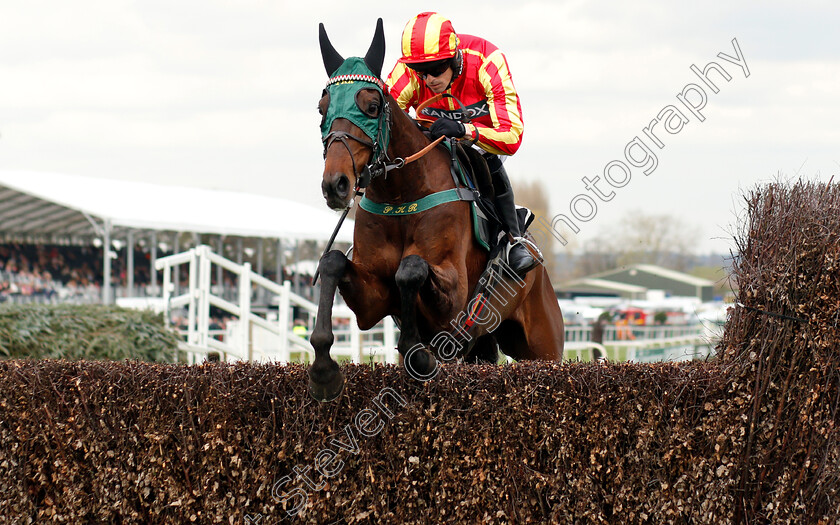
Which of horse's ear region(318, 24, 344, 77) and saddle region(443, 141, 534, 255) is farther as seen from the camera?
saddle region(443, 141, 534, 255)

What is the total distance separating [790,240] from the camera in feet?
12.1

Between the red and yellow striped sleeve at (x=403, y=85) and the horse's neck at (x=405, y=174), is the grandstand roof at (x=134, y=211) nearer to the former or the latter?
the red and yellow striped sleeve at (x=403, y=85)

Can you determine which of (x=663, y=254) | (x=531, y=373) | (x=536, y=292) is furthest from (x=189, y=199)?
(x=663, y=254)

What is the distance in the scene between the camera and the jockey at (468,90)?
14.0ft

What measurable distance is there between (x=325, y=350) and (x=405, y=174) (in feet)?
3.57

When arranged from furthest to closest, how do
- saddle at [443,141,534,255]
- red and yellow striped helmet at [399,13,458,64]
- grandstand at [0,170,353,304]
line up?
grandstand at [0,170,353,304] → saddle at [443,141,534,255] → red and yellow striped helmet at [399,13,458,64]

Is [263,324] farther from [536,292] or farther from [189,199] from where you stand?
[189,199]

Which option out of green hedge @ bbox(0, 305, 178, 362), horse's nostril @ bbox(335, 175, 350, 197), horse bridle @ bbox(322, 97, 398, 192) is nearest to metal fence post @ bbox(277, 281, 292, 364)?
green hedge @ bbox(0, 305, 178, 362)

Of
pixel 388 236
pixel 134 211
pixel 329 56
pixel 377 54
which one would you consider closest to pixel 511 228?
pixel 388 236

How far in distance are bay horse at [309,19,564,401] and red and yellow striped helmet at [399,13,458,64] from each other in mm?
342

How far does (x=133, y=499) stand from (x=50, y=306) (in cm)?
512

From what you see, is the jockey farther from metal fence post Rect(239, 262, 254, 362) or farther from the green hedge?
metal fence post Rect(239, 262, 254, 362)

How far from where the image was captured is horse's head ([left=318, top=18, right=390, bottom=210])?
3.46 m

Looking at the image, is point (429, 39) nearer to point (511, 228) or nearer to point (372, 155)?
point (372, 155)
